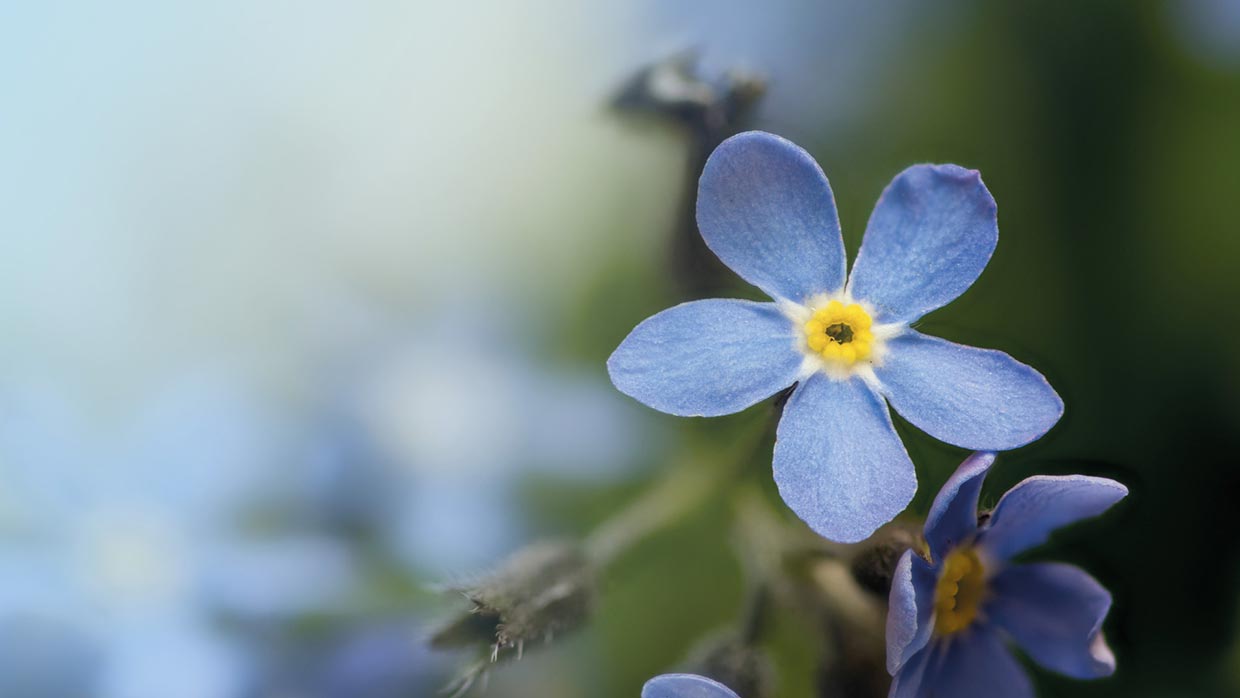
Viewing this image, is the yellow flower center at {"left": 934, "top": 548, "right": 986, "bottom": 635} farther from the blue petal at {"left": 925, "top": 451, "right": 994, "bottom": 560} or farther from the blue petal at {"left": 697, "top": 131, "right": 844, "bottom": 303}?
the blue petal at {"left": 697, "top": 131, "right": 844, "bottom": 303}

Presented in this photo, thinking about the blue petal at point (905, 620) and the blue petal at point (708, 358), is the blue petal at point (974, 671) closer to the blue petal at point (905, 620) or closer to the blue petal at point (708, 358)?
the blue petal at point (905, 620)

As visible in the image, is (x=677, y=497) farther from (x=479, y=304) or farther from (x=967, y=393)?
(x=479, y=304)

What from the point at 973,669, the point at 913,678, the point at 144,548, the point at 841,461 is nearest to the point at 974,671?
the point at 973,669

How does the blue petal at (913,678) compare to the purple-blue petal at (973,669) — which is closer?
the blue petal at (913,678)

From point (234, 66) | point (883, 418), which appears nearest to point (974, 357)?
point (883, 418)

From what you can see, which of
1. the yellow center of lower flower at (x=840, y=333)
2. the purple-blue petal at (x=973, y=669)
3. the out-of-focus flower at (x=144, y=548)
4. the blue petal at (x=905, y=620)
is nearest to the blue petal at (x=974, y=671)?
the purple-blue petal at (x=973, y=669)

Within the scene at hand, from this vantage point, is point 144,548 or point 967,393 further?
point 144,548
